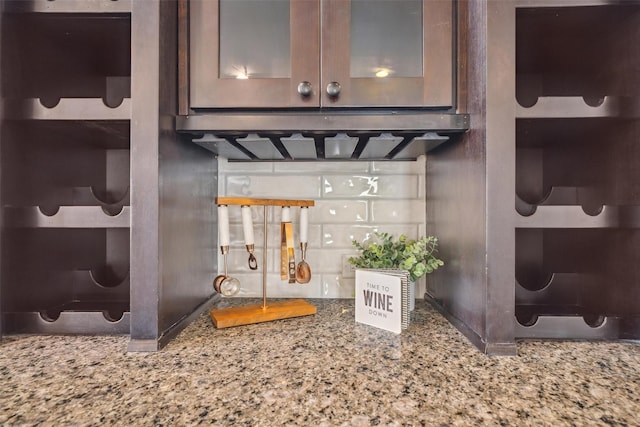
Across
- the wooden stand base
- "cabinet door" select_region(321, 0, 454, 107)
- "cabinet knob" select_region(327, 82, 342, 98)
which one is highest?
"cabinet door" select_region(321, 0, 454, 107)

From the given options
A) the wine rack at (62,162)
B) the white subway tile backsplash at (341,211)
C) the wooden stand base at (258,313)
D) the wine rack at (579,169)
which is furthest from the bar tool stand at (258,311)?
the wine rack at (579,169)

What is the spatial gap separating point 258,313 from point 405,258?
1.55ft

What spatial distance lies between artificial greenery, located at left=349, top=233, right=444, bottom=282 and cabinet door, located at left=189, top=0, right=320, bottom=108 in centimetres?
50

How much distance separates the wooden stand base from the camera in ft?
3.12

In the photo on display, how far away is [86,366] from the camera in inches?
27.9

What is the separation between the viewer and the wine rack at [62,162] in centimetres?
83

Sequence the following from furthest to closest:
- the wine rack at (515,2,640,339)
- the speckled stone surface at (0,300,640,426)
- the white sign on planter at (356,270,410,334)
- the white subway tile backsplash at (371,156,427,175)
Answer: the white subway tile backsplash at (371,156,427,175) → the white sign on planter at (356,270,410,334) → the wine rack at (515,2,640,339) → the speckled stone surface at (0,300,640,426)

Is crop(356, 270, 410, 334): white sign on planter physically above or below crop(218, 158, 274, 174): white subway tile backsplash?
below

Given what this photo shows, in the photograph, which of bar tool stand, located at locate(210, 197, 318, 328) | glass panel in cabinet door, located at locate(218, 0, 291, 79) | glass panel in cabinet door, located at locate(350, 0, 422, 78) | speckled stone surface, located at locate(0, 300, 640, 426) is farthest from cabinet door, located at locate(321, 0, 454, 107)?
speckled stone surface, located at locate(0, 300, 640, 426)

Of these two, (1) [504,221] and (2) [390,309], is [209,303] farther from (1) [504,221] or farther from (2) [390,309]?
(1) [504,221]

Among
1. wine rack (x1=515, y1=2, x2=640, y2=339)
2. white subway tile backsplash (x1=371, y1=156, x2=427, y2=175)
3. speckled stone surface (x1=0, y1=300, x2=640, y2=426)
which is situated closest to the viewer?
speckled stone surface (x1=0, y1=300, x2=640, y2=426)

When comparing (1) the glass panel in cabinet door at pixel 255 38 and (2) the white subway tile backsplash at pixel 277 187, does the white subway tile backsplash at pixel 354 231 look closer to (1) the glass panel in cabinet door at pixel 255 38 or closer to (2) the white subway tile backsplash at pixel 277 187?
(2) the white subway tile backsplash at pixel 277 187

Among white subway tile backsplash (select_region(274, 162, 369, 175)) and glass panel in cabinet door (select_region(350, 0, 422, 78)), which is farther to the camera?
white subway tile backsplash (select_region(274, 162, 369, 175))

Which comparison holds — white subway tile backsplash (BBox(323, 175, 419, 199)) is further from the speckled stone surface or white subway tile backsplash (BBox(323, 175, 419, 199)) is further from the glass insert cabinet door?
the speckled stone surface
